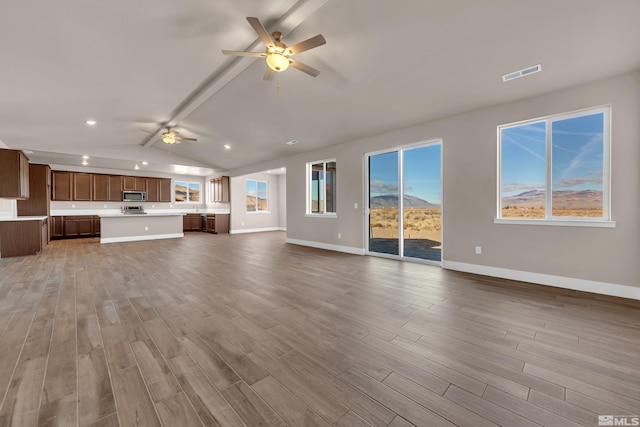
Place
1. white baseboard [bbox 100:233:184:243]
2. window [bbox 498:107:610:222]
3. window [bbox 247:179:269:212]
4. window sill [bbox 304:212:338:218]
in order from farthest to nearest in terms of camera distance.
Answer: window [bbox 247:179:269:212]
white baseboard [bbox 100:233:184:243]
window sill [bbox 304:212:338:218]
window [bbox 498:107:610:222]

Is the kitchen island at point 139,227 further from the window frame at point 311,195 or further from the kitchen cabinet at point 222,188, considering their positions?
the window frame at point 311,195

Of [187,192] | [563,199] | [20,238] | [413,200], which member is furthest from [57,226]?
[563,199]

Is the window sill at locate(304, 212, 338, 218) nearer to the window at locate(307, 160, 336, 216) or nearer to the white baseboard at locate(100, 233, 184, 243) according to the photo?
the window at locate(307, 160, 336, 216)

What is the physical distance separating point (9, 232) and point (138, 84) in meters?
4.80

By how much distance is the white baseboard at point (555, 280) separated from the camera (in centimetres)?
303

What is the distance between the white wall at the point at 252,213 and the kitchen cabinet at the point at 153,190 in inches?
117

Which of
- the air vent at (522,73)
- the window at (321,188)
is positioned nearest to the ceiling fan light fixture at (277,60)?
the air vent at (522,73)

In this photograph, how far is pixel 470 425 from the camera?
125 cm

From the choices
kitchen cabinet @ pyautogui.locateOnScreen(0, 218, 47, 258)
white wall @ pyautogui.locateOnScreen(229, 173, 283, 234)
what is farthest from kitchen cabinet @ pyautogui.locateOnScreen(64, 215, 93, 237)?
white wall @ pyautogui.locateOnScreen(229, 173, 283, 234)

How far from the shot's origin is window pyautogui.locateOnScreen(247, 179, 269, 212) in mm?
10844

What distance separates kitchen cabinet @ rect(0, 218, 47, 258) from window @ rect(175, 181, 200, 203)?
17.4 feet

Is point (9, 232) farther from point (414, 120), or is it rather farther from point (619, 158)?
point (619, 158)

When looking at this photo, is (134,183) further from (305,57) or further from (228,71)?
(305,57)

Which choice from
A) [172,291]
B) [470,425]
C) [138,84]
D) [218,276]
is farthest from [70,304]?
[470,425]
